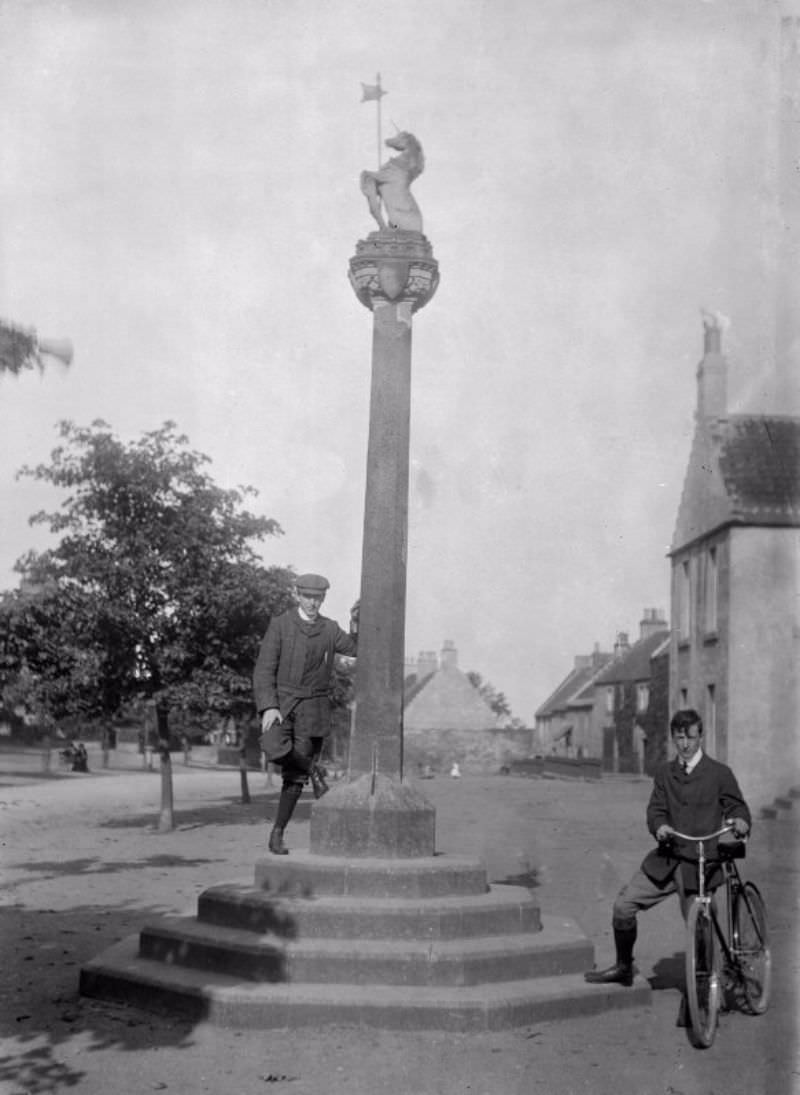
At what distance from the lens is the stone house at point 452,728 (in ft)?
205

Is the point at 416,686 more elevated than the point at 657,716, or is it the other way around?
the point at 416,686

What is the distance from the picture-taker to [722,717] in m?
26.1

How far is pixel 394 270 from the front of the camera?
367 inches

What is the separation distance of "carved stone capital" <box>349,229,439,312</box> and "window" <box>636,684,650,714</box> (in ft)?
140

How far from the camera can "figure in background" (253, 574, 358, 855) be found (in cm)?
862

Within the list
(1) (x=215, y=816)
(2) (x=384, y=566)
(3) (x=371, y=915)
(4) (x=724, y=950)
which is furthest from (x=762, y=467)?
(3) (x=371, y=915)

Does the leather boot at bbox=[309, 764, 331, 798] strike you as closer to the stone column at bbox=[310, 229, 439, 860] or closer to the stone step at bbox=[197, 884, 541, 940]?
the stone column at bbox=[310, 229, 439, 860]

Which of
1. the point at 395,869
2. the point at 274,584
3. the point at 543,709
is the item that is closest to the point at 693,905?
the point at 395,869

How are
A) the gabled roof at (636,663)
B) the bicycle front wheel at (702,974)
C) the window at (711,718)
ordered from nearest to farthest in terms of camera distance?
1. the bicycle front wheel at (702,974)
2. the window at (711,718)
3. the gabled roof at (636,663)

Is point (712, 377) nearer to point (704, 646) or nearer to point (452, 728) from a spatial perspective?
point (704, 646)

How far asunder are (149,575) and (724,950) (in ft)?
39.6

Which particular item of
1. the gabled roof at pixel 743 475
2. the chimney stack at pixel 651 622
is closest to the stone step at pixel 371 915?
the gabled roof at pixel 743 475

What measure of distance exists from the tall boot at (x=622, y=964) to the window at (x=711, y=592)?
21246 millimetres

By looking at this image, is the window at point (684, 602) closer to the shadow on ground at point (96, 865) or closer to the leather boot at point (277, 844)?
the shadow on ground at point (96, 865)
